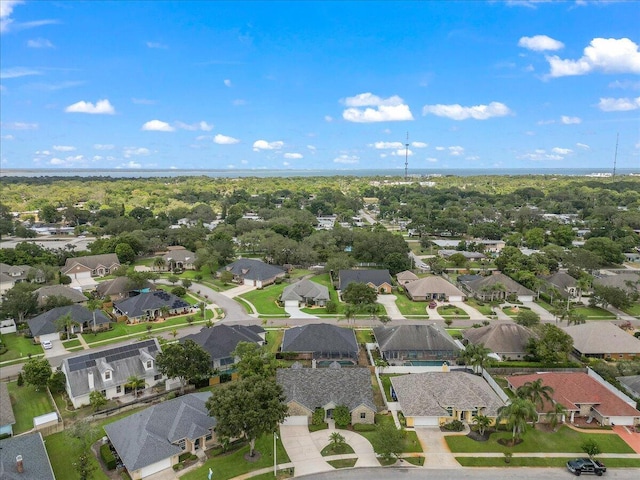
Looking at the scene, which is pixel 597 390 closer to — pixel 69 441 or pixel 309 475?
pixel 309 475

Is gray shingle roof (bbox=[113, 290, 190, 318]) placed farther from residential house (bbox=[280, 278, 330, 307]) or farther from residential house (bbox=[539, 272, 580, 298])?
residential house (bbox=[539, 272, 580, 298])

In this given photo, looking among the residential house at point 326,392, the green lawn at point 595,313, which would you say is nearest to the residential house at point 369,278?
the green lawn at point 595,313

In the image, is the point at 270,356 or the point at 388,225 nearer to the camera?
the point at 270,356

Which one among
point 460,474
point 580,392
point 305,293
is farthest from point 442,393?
point 305,293

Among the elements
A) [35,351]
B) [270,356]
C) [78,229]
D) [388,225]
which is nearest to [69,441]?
[270,356]

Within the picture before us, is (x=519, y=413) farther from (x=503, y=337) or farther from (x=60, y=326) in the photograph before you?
(x=60, y=326)

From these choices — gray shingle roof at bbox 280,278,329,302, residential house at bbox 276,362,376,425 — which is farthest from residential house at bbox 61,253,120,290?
residential house at bbox 276,362,376,425

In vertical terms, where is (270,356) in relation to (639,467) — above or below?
above
